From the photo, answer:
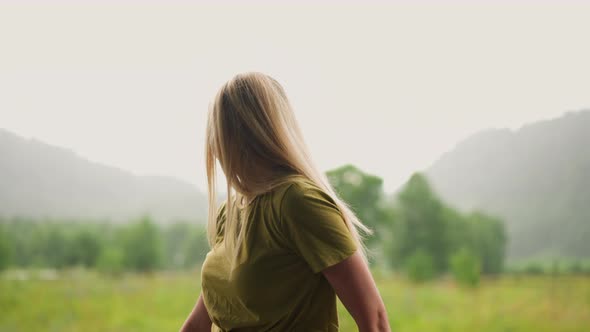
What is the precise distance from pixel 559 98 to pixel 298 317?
3.73 metres

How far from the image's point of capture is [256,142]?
70 cm

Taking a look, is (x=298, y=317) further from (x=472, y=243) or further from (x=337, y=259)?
(x=472, y=243)

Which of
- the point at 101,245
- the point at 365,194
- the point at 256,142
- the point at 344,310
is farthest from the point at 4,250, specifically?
the point at 256,142

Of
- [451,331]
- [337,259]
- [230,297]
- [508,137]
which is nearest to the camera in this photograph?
[337,259]

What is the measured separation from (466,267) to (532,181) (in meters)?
0.86

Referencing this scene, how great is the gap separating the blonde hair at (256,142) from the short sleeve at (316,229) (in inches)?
1.5

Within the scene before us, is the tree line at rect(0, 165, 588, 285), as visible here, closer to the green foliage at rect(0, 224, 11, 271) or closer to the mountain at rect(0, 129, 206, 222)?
the green foliage at rect(0, 224, 11, 271)

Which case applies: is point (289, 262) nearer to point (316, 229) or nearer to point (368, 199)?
point (316, 229)

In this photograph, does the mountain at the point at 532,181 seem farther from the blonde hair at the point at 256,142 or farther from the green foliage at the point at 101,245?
the blonde hair at the point at 256,142

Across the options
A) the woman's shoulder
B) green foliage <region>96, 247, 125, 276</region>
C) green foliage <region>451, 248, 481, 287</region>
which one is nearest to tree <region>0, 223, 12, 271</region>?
green foliage <region>96, 247, 125, 276</region>

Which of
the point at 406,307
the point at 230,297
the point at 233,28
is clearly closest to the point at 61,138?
the point at 233,28

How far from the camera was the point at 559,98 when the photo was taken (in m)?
3.74

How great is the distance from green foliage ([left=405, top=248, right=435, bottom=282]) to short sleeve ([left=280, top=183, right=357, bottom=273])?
3.59 metres

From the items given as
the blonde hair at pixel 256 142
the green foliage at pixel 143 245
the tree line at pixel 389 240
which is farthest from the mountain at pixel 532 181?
the blonde hair at pixel 256 142
